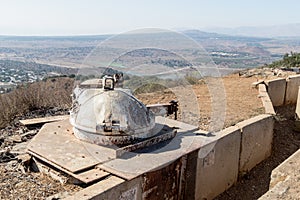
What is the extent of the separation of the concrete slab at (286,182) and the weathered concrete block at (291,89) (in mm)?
6961

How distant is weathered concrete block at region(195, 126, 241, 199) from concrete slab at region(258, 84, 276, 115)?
2.15 meters

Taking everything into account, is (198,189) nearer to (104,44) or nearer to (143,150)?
(143,150)

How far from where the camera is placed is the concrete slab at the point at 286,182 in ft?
8.28

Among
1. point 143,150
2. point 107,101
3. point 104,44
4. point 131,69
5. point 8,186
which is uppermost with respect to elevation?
point 104,44

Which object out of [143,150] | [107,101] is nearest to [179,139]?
[143,150]

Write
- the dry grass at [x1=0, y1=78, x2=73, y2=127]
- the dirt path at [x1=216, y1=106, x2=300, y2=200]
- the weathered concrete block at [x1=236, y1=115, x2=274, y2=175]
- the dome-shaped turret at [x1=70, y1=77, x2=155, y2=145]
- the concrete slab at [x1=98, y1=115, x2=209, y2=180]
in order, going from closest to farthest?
the concrete slab at [x1=98, y1=115, x2=209, y2=180] < the dome-shaped turret at [x1=70, y1=77, x2=155, y2=145] < the dirt path at [x1=216, y1=106, x2=300, y2=200] < the weathered concrete block at [x1=236, y1=115, x2=274, y2=175] < the dry grass at [x1=0, y1=78, x2=73, y2=127]

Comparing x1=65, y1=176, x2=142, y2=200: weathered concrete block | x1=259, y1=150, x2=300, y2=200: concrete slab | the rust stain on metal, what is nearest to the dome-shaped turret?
the rust stain on metal

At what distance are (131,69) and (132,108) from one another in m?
0.92

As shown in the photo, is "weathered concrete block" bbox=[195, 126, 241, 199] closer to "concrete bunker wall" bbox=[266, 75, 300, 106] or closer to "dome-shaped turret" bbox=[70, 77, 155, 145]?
"dome-shaped turret" bbox=[70, 77, 155, 145]

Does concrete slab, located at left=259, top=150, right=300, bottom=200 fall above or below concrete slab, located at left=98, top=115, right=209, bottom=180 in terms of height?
above

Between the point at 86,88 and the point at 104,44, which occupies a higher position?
the point at 104,44

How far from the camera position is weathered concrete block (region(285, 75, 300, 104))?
9.94m

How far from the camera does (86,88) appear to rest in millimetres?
5340

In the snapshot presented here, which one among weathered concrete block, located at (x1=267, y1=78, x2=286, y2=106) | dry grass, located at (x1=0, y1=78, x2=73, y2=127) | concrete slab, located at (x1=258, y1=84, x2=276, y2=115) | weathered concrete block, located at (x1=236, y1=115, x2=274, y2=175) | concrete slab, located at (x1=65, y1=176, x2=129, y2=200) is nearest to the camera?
concrete slab, located at (x1=65, y1=176, x2=129, y2=200)
